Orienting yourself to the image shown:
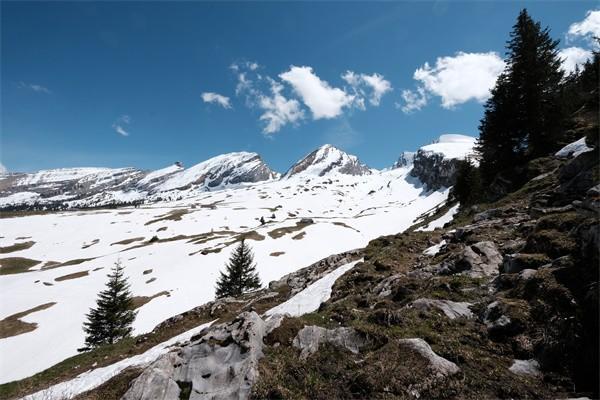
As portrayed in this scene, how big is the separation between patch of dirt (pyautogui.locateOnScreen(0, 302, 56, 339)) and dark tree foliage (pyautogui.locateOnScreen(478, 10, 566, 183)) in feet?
244

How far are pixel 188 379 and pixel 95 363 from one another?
57.4ft

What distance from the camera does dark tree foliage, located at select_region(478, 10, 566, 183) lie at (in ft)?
105

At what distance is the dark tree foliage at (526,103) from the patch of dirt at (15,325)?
7446 centimetres

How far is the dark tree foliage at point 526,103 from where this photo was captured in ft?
105

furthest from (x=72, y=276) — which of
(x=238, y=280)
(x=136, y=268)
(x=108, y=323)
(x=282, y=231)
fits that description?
(x=282, y=231)

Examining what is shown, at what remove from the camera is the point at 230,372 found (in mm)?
9688

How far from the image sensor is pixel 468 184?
162 feet

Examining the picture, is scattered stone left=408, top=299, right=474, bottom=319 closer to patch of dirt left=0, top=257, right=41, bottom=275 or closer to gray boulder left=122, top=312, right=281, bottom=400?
gray boulder left=122, top=312, right=281, bottom=400

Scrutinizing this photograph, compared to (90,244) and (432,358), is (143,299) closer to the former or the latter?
(432,358)

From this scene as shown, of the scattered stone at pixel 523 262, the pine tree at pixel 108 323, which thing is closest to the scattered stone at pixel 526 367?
the scattered stone at pixel 523 262

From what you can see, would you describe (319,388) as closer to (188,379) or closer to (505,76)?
(188,379)

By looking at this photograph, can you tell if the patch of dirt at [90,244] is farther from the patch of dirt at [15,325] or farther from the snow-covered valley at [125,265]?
the patch of dirt at [15,325]

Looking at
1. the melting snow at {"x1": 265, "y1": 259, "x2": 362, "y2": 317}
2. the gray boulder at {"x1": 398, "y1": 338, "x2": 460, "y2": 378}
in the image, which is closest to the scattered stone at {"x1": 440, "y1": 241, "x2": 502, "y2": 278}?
the gray boulder at {"x1": 398, "y1": 338, "x2": 460, "y2": 378}

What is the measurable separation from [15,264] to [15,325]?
79.0 meters
